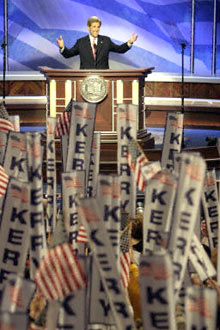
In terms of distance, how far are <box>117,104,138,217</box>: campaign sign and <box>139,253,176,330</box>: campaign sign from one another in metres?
1.15

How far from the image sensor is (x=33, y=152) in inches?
95.9

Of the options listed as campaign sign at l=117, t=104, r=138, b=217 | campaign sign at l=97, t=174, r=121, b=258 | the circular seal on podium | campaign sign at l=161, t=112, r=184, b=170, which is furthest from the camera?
the circular seal on podium

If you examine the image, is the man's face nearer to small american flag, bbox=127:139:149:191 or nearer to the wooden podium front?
the wooden podium front

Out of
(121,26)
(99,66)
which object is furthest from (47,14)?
(99,66)

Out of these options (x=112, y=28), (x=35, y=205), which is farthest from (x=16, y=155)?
(x=112, y=28)

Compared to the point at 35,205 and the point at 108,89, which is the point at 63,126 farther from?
the point at 108,89

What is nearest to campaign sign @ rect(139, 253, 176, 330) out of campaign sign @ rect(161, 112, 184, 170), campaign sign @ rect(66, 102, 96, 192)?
campaign sign @ rect(66, 102, 96, 192)

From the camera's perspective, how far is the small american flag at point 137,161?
8.89 ft

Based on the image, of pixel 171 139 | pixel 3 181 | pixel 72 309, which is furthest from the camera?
A: pixel 171 139

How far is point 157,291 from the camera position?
1.92m

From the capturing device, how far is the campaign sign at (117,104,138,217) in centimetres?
312

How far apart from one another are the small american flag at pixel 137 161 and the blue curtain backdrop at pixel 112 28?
12.5m

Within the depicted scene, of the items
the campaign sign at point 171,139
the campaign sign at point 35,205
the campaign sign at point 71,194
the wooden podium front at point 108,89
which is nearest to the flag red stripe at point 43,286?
the campaign sign at point 35,205

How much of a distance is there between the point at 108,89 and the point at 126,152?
6241 millimetres
